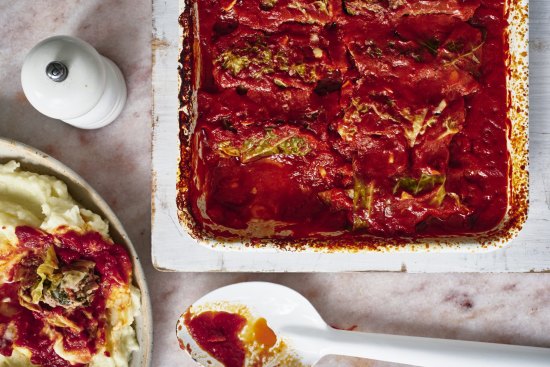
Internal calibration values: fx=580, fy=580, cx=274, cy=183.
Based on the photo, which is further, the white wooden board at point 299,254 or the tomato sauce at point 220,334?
the tomato sauce at point 220,334

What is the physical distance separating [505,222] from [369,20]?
89 centimetres

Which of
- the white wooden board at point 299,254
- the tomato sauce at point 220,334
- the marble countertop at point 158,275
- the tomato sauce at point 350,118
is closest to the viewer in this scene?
the tomato sauce at point 350,118

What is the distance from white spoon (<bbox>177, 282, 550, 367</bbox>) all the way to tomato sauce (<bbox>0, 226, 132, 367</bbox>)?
34 cm

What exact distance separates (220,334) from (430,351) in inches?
34.2

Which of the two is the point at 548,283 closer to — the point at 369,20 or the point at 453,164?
the point at 453,164

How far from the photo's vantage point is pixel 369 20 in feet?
7.07

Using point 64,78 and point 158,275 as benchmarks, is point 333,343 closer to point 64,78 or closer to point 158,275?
point 158,275

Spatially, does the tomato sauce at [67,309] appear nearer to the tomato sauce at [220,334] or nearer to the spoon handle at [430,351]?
the tomato sauce at [220,334]

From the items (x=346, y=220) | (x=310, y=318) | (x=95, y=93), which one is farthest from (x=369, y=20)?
(x=310, y=318)

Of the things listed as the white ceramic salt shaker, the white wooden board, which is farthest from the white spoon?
the white ceramic salt shaker

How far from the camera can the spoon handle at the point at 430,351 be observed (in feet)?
7.66

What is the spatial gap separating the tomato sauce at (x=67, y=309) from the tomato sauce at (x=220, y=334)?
1.17ft

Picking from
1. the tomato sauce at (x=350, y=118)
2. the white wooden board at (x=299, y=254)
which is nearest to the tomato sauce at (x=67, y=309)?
the white wooden board at (x=299, y=254)

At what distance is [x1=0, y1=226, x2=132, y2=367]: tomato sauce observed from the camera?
2299mm
